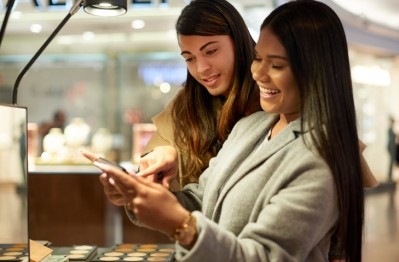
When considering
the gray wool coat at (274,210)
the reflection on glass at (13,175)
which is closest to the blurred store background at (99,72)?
the reflection on glass at (13,175)

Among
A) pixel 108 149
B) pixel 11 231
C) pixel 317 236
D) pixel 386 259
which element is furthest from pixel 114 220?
pixel 317 236

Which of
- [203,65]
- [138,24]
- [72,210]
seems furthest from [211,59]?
[138,24]

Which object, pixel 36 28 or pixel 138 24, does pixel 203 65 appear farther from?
pixel 36 28

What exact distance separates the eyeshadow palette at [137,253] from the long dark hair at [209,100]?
228 mm

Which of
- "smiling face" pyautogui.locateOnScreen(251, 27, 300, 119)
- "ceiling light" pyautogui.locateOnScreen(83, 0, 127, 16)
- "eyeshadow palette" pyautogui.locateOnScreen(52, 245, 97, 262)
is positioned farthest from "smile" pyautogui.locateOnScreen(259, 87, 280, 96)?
"eyeshadow palette" pyautogui.locateOnScreen(52, 245, 97, 262)

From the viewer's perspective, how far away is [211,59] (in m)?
1.57

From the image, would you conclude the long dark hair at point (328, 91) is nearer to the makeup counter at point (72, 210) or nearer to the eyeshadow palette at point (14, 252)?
the eyeshadow palette at point (14, 252)

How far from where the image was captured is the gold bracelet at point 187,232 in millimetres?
946

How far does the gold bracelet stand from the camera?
95cm

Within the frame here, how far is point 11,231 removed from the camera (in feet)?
3.89

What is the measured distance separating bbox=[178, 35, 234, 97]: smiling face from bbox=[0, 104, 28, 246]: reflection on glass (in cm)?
55

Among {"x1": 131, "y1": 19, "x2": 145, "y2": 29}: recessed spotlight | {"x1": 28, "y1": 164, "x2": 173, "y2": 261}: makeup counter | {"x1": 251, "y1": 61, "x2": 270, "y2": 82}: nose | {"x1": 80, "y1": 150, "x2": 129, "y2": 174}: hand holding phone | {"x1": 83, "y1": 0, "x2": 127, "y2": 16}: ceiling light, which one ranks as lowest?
{"x1": 28, "y1": 164, "x2": 173, "y2": 261}: makeup counter

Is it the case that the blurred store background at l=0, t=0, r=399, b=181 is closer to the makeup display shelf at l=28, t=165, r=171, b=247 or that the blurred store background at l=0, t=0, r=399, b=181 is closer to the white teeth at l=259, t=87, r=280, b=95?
the makeup display shelf at l=28, t=165, r=171, b=247

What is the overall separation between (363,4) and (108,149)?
14.8 feet
